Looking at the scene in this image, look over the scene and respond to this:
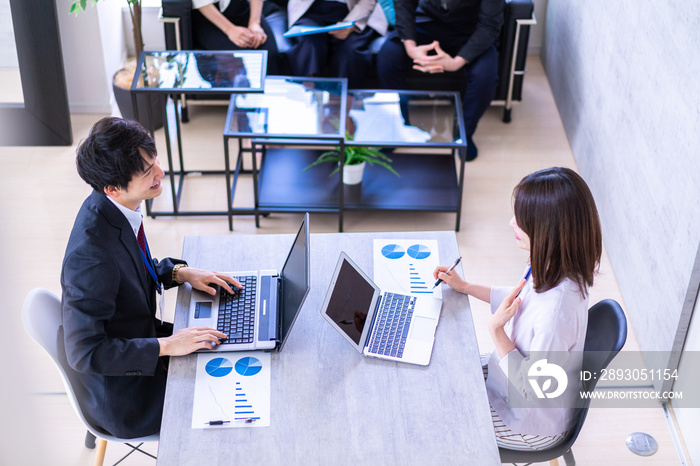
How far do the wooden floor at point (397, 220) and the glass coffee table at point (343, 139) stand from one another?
15 centimetres

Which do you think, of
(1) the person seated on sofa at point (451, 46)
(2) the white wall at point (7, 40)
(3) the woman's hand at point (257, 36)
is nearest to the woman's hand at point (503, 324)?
(1) the person seated on sofa at point (451, 46)

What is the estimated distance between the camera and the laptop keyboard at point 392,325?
6.40ft

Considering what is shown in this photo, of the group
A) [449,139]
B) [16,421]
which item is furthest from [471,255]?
[16,421]

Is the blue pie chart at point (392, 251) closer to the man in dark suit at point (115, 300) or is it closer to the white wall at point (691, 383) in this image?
the man in dark suit at point (115, 300)

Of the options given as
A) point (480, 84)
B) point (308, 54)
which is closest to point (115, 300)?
point (308, 54)

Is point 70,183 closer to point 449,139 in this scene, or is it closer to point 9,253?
point 449,139

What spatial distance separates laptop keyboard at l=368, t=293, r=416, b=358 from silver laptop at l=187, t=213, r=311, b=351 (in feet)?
0.78

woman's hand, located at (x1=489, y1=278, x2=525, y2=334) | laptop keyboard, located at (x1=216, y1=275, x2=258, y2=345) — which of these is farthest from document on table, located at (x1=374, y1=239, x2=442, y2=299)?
laptop keyboard, located at (x1=216, y1=275, x2=258, y2=345)

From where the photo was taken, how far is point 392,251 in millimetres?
2303

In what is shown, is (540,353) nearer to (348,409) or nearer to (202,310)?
(348,409)

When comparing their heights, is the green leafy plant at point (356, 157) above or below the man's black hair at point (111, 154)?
below

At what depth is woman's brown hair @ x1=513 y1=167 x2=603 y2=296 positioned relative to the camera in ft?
5.86

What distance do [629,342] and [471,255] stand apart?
806 mm

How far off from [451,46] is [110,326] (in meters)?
2.88
